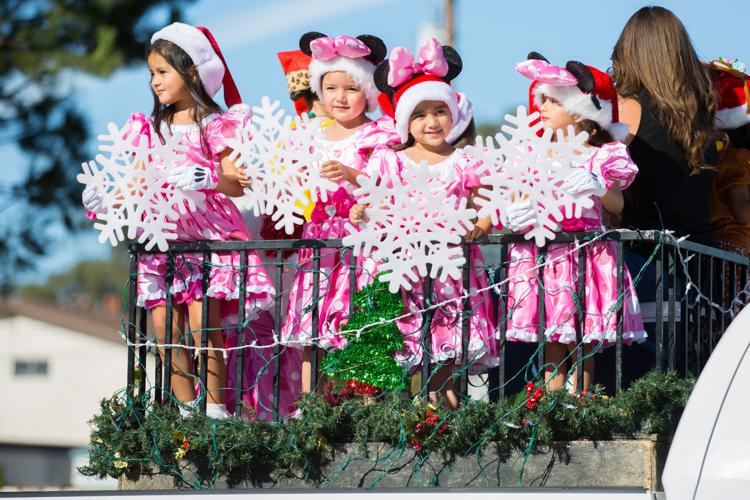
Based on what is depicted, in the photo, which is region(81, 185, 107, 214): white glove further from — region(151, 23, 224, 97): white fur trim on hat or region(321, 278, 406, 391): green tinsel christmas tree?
region(321, 278, 406, 391): green tinsel christmas tree

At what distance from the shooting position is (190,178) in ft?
16.4

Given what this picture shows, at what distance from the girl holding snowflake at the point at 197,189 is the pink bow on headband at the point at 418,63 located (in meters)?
0.65

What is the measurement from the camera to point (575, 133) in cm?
509

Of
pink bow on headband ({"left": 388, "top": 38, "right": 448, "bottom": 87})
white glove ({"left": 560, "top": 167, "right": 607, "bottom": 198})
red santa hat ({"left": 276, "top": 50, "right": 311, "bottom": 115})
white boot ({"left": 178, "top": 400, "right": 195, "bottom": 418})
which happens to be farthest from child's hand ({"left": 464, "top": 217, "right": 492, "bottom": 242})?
red santa hat ({"left": 276, "top": 50, "right": 311, "bottom": 115})

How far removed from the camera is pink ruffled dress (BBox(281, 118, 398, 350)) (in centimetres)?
492

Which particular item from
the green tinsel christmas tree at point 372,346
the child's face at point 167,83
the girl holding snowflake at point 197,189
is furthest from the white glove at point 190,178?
the green tinsel christmas tree at point 372,346

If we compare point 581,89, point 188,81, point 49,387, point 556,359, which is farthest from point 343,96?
point 49,387

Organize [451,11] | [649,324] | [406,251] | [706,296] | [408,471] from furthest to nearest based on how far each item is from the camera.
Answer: [451,11]
[649,324]
[706,296]
[406,251]
[408,471]

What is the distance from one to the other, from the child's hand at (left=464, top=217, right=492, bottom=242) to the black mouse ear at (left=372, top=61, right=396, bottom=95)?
2.61ft

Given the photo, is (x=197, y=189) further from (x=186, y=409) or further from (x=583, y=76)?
(x=583, y=76)

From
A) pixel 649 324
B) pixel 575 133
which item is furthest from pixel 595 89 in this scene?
pixel 649 324

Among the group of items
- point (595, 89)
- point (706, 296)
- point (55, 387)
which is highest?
point (595, 89)

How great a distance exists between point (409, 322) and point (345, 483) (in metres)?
0.75

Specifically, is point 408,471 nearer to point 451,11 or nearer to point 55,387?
point 451,11
